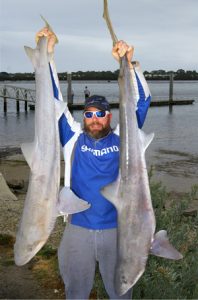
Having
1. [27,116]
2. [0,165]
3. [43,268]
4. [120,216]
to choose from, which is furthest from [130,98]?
[27,116]

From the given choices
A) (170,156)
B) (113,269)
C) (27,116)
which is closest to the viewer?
(113,269)

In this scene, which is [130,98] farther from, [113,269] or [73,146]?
[113,269]

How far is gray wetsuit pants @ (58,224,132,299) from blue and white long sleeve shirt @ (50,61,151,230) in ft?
0.24

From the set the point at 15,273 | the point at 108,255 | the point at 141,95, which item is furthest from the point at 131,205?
the point at 15,273

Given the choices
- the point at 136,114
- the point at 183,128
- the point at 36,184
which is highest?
the point at 136,114

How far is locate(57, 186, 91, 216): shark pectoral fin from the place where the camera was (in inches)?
128

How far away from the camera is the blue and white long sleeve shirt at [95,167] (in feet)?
11.7

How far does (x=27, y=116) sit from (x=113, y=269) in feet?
129

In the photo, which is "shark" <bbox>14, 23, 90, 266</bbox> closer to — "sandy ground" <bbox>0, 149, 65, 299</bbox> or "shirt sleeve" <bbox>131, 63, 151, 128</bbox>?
"shirt sleeve" <bbox>131, 63, 151, 128</bbox>

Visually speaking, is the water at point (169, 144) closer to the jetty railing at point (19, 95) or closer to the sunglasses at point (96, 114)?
the jetty railing at point (19, 95)

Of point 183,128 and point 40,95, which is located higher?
point 40,95

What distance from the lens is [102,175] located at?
3.56 metres

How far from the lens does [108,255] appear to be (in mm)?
3562

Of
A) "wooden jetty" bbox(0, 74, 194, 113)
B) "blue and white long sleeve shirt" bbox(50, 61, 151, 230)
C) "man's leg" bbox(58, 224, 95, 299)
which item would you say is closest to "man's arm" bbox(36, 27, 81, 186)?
"blue and white long sleeve shirt" bbox(50, 61, 151, 230)
